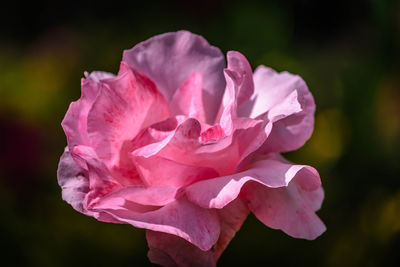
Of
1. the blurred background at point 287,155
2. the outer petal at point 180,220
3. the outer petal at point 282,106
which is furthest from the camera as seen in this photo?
the blurred background at point 287,155

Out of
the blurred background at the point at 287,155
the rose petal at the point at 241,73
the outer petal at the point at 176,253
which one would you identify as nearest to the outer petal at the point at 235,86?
the rose petal at the point at 241,73

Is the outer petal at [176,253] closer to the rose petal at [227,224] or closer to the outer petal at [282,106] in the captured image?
the rose petal at [227,224]

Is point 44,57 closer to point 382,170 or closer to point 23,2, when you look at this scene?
point 23,2

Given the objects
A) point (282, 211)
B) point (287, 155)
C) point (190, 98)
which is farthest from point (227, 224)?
point (287, 155)

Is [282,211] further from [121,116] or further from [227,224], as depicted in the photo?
[121,116]

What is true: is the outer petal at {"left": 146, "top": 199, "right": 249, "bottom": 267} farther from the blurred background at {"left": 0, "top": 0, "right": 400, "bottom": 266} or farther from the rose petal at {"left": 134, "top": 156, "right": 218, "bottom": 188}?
the blurred background at {"left": 0, "top": 0, "right": 400, "bottom": 266}
